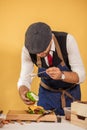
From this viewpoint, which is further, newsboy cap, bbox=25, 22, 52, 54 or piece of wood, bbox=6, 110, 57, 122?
newsboy cap, bbox=25, 22, 52, 54

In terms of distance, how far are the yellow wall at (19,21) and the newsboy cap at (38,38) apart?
114cm

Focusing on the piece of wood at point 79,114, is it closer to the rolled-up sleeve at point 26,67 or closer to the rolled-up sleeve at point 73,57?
the rolled-up sleeve at point 73,57

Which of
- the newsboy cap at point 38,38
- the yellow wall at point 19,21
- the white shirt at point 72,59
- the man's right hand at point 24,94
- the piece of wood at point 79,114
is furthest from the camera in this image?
the yellow wall at point 19,21

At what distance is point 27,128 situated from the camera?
1280mm

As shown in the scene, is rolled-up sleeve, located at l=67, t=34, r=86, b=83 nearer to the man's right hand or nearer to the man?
the man

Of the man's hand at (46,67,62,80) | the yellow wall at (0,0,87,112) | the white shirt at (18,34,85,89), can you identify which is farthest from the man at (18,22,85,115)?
the yellow wall at (0,0,87,112)

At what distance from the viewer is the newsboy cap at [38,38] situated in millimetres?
1515

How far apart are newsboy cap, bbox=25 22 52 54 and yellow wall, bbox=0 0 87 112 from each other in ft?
3.75

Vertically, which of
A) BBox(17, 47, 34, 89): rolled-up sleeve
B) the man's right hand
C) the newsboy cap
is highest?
the newsboy cap

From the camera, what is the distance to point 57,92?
6.20 feet

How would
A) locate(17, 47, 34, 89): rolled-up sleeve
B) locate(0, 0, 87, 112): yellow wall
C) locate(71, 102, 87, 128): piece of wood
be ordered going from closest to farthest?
locate(71, 102, 87, 128): piece of wood
locate(17, 47, 34, 89): rolled-up sleeve
locate(0, 0, 87, 112): yellow wall

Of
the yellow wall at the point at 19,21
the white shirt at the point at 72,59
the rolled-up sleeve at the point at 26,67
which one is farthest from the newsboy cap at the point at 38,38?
the yellow wall at the point at 19,21

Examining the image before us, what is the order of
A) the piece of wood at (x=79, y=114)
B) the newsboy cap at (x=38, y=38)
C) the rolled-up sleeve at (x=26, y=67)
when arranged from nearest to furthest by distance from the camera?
the piece of wood at (x=79, y=114), the newsboy cap at (x=38, y=38), the rolled-up sleeve at (x=26, y=67)

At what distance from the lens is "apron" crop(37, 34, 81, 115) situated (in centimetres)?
183
